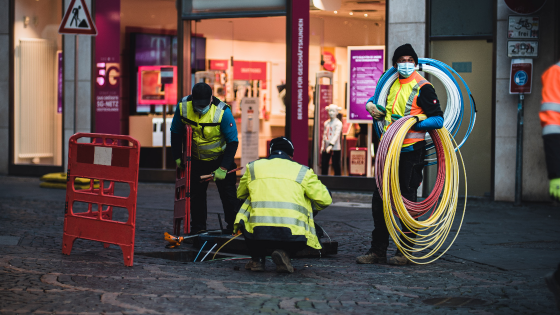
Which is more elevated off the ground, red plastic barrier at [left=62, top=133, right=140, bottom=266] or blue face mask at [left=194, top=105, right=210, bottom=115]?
blue face mask at [left=194, top=105, right=210, bottom=115]

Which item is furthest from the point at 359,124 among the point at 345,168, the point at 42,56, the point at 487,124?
the point at 42,56

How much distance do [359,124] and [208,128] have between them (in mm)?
5477

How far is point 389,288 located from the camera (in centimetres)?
523

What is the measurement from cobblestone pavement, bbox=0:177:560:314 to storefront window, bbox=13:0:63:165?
6.05 metres

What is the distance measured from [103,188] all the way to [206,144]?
130cm

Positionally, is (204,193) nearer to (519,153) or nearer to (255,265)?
(255,265)

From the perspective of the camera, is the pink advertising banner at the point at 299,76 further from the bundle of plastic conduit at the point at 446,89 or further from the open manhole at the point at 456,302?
the open manhole at the point at 456,302

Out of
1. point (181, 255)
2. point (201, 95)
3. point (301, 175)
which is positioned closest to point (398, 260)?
point (301, 175)

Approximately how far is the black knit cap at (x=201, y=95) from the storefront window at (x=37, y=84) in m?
7.82

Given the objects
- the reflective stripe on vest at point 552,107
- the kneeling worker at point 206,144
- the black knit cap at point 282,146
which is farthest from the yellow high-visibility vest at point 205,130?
the reflective stripe on vest at point 552,107

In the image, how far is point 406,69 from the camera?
627cm

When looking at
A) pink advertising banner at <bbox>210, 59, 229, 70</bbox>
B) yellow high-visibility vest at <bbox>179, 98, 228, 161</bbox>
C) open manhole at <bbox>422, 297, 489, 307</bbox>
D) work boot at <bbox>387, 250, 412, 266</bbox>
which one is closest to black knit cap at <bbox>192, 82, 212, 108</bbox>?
yellow high-visibility vest at <bbox>179, 98, 228, 161</bbox>

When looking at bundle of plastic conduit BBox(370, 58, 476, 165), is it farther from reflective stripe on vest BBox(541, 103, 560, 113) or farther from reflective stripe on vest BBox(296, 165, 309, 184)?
reflective stripe on vest BBox(541, 103, 560, 113)

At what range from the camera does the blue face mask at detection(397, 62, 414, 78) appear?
20.6ft
